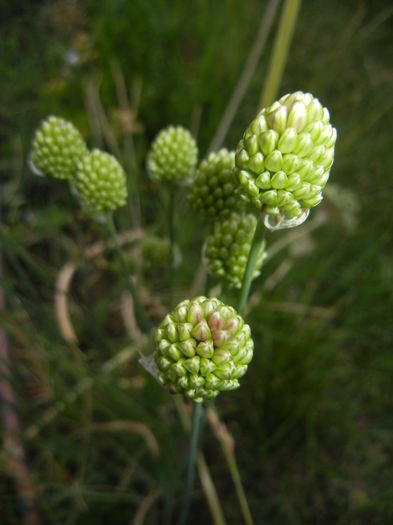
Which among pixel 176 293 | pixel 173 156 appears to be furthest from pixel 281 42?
pixel 176 293

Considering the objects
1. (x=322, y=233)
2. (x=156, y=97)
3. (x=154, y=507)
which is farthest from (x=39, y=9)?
(x=154, y=507)

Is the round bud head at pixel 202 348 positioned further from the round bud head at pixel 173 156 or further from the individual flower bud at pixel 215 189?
the round bud head at pixel 173 156

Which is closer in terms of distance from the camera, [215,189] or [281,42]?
[215,189]

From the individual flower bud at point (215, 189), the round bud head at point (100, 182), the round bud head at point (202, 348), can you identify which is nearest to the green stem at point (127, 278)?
the round bud head at point (100, 182)

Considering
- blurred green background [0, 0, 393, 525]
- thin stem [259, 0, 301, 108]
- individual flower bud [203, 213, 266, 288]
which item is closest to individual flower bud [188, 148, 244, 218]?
individual flower bud [203, 213, 266, 288]

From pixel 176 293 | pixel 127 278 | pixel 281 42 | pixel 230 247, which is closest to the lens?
pixel 230 247

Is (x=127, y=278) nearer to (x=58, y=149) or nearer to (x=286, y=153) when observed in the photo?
(x=58, y=149)
